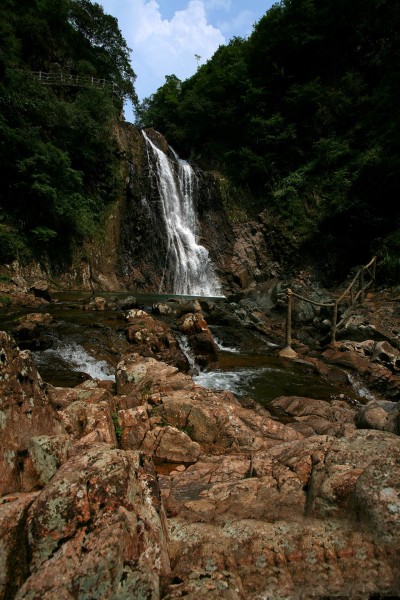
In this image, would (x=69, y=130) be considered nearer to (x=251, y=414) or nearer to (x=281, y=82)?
(x=281, y=82)

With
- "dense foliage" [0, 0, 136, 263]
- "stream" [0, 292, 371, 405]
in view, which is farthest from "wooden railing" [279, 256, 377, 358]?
"dense foliage" [0, 0, 136, 263]

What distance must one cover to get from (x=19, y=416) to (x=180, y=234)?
2297cm

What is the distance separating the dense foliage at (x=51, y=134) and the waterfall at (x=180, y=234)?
3640mm

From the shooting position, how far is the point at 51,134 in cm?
2067

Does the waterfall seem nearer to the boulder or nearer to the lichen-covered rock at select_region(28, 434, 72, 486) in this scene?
the boulder

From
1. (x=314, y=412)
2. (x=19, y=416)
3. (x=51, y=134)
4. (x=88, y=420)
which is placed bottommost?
(x=314, y=412)

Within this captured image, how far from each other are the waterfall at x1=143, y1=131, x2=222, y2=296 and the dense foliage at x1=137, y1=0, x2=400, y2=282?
14.3ft

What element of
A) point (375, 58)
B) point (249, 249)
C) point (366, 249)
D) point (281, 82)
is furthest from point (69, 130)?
point (375, 58)

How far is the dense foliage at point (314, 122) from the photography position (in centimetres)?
1962

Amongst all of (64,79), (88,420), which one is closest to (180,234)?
(64,79)

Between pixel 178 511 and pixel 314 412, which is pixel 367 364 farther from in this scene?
pixel 178 511

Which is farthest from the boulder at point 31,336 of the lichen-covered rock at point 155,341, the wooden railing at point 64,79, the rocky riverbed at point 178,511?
the wooden railing at point 64,79

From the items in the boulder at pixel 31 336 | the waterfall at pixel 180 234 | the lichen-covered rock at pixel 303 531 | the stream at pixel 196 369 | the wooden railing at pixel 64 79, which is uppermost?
the wooden railing at pixel 64 79

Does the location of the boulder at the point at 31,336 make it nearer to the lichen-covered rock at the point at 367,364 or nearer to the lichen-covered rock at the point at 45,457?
the lichen-covered rock at the point at 45,457
